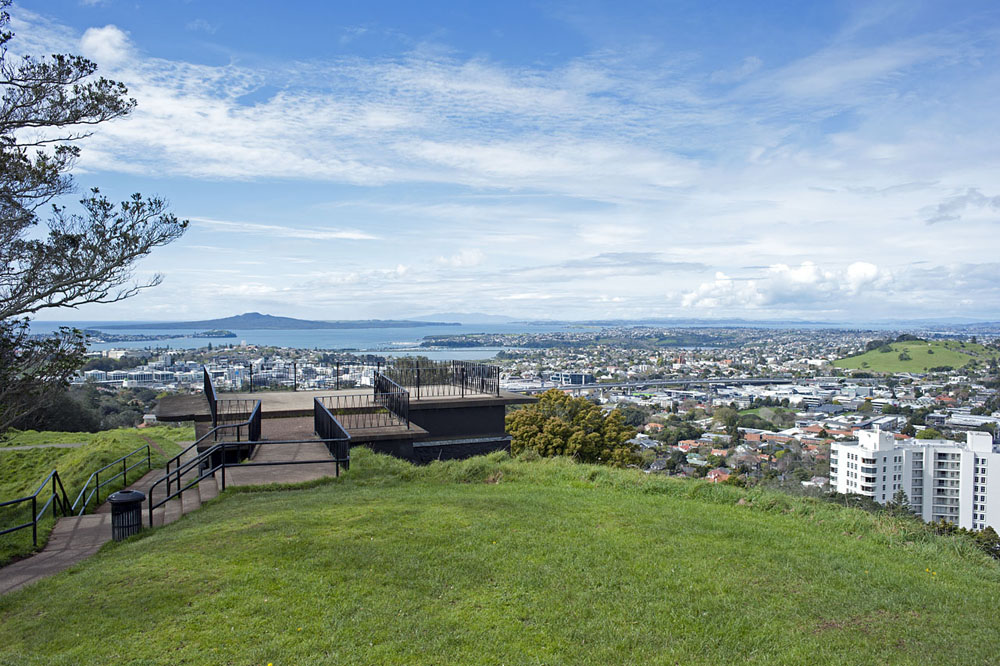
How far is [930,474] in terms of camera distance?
82.8 feet

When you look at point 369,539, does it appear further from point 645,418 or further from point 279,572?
point 645,418

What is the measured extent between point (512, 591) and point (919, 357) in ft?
315

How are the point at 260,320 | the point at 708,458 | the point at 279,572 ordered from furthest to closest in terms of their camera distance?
the point at 260,320
the point at 708,458
the point at 279,572

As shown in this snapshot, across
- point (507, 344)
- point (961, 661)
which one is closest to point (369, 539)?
point (961, 661)

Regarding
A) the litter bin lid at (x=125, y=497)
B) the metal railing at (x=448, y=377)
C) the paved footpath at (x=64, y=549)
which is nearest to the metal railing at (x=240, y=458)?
the paved footpath at (x=64, y=549)

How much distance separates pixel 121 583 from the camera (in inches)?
247

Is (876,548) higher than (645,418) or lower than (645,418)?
higher

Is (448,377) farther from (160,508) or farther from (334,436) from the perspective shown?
(160,508)

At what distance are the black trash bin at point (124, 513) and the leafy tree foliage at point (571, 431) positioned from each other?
1120 cm

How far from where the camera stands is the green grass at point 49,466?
36.5 feet

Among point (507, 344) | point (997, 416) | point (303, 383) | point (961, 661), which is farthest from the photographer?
point (507, 344)

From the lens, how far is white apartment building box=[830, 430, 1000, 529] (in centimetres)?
2373

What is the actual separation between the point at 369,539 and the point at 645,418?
4072 cm

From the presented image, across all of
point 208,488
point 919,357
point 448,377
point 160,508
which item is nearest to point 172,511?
point 160,508
